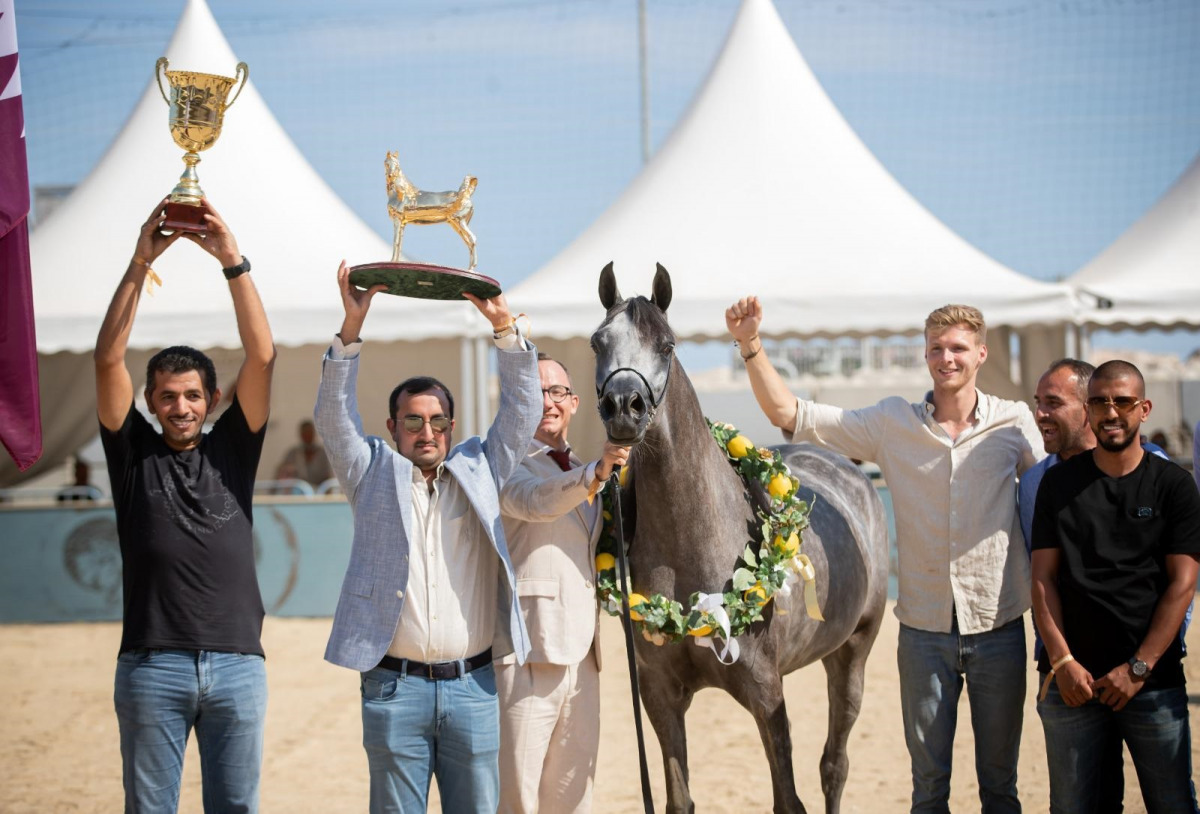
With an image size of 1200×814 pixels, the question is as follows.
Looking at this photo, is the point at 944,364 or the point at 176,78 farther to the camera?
the point at 944,364

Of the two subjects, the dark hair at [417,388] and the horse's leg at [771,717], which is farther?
the horse's leg at [771,717]

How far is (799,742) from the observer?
5922 millimetres

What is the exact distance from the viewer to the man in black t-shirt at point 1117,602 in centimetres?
293

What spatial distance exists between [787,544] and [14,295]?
7.96 ft

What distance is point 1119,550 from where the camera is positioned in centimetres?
297

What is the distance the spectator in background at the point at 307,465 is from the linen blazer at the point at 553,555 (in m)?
8.29

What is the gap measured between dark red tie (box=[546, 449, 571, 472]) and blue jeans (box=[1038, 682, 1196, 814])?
5.07ft

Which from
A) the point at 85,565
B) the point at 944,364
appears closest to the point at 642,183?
the point at 85,565

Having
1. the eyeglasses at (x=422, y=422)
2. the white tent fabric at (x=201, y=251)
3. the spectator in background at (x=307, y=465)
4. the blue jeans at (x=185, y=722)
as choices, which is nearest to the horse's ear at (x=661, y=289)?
the eyeglasses at (x=422, y=422)

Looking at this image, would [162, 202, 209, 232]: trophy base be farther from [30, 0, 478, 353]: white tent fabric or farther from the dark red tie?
[30, 0, 478, 353]: white tent fabric

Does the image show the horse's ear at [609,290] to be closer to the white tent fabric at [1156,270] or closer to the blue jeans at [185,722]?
the blue jeans at [185,722]

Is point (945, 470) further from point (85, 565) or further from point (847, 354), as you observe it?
point (847, 354)

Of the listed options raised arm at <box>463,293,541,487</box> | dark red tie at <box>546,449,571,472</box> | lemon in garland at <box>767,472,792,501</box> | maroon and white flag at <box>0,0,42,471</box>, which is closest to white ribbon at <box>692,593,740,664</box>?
lemon in garland at <box>767,472,792,501</box>

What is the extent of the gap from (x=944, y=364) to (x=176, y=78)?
245 centimetres
